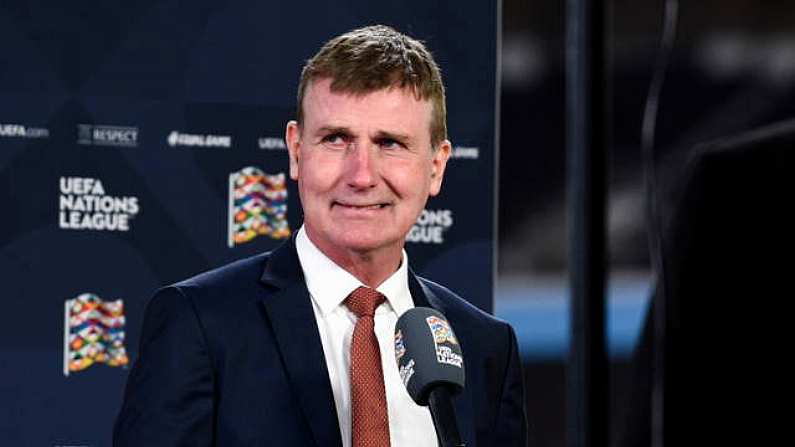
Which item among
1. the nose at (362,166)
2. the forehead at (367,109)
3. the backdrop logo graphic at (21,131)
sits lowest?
the nose at (362,166)

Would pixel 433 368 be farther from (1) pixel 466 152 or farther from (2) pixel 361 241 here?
(1) pixel 466 152

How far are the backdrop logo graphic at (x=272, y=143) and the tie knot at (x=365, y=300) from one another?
72 cm

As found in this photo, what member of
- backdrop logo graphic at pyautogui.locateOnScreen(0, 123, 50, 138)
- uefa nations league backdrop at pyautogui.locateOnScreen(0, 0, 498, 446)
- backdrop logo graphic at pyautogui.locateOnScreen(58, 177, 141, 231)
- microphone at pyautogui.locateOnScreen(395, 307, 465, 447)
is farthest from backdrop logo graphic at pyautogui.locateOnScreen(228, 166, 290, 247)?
microphone at pyautogui.locateOnScreen(395, 307, 465, 447)

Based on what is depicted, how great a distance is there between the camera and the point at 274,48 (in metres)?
2.66

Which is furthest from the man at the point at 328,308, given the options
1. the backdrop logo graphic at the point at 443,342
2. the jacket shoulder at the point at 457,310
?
the backdrop logo graphic at the point at 443,342

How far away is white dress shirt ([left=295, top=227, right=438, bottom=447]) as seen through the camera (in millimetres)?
1965

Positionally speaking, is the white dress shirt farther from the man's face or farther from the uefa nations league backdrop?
the uefa nations league backdrop

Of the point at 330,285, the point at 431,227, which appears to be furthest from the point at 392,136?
the point at 431,227

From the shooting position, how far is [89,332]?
253cm

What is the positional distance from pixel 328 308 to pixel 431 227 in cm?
77

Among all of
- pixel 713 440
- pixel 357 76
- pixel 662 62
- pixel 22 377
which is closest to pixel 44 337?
pixel 22 377

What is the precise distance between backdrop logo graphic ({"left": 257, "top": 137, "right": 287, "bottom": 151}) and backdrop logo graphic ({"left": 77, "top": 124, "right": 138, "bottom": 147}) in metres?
0.27

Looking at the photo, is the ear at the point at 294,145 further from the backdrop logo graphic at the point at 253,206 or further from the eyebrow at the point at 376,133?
the backdrop logo graphic at the point at 253,206

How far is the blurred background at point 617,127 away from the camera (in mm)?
2766
